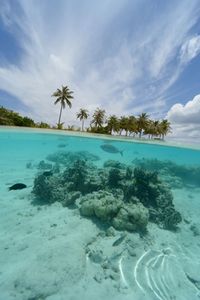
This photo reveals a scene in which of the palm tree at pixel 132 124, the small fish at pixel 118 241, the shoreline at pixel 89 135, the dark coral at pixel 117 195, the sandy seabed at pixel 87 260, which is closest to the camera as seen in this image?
the sandy seabed at pixel 87 260

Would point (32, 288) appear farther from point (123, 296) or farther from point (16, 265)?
point (123, 296)

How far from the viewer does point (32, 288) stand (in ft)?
11.6

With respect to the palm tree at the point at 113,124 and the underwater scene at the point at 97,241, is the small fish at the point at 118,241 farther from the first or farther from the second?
the palm tree at the point at 113,124

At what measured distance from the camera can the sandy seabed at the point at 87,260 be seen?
365 cm

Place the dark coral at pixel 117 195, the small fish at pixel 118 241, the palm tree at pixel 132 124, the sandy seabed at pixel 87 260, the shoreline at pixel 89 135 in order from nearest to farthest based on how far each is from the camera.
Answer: the sandy seabed at pixel 87 260 → the small fish at pixel 118 241 → the dark coral at pixel 117 195 → the shoreline at pixel 89 135 → the palm tree at pixel 132 124

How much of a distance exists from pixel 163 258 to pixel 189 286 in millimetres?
803

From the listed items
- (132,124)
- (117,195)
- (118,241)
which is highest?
(132,124)

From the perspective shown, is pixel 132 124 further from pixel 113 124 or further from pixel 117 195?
pixel 117 195

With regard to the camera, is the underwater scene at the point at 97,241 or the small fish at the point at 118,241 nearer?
the underwater scene at the point at 97,241

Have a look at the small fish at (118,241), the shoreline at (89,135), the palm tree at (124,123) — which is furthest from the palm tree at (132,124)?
the small fish at (118,241)

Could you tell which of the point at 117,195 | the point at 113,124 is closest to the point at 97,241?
the point at 117,195

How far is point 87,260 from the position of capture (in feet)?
14.5

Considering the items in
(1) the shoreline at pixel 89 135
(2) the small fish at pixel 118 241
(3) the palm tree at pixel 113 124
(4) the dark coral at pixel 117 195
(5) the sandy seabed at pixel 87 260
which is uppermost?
(3) the palm tree at pixel 113 124

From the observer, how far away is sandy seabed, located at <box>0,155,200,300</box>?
3.65m
